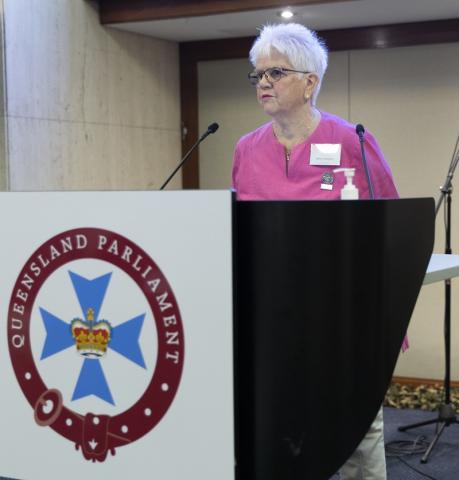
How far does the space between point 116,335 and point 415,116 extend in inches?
136

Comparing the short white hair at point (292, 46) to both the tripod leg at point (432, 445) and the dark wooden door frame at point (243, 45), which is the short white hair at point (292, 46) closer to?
the tripod leg at point (432, 445)

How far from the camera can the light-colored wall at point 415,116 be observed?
4270 mm

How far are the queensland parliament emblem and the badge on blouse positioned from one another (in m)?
0.90

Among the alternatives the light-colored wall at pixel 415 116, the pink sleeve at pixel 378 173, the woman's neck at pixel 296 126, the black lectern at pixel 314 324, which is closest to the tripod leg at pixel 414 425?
the light-colored wall at pixel 415 116

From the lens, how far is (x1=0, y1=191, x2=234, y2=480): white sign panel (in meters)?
1.16

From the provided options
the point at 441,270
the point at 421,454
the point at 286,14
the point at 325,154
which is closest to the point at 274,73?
the point at 325,154

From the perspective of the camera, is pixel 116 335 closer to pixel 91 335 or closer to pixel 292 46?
pixel 91 335

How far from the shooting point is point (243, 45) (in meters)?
4.55

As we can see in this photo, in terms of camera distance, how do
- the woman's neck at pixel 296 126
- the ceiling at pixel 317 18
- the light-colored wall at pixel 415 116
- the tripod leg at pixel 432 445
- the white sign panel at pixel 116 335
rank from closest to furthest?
the white sign panel at pixel 116 335 → the woman's neck at pixel 296 126 → the tripod leg at pixel 432 445 → the ceiling at pixel 317 18 → the light-colored wall at pixel 415 116

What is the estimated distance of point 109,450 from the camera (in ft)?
4.04

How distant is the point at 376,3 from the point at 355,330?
9.25 ft

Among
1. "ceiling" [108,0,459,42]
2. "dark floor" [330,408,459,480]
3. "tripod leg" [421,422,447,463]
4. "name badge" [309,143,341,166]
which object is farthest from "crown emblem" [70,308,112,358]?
"ceiling" [108,0,459,42]

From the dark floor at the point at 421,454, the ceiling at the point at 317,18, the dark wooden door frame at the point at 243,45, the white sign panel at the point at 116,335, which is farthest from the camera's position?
the dark wooden door frame at the point at 243,45

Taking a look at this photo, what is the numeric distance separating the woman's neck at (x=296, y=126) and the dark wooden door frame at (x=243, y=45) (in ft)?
7.48
